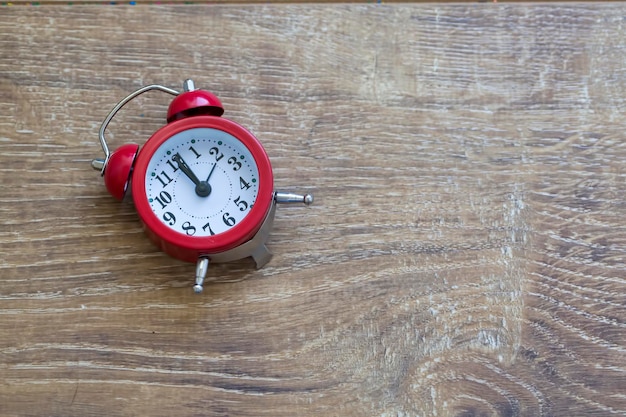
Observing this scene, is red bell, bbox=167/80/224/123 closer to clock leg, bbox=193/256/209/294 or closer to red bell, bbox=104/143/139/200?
red bell, bbox=104/143/139/200

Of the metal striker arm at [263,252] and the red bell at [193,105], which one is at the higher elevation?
the red bell at [193,105]

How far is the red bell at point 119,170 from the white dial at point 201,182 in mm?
25

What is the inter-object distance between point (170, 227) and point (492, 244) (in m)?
0.43

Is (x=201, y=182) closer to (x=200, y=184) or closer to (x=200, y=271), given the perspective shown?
(x=200, y=184)

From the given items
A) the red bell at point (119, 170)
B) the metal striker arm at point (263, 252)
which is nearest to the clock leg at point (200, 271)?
the metal striker arm at point (263, 252)

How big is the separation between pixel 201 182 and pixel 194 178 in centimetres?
1

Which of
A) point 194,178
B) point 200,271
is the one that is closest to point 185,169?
point 194,178

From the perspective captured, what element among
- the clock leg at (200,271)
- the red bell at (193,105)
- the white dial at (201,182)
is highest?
the red bell at (193,105)

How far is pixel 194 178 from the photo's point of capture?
0.80 m

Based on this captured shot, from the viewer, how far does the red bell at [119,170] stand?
2.56 ft

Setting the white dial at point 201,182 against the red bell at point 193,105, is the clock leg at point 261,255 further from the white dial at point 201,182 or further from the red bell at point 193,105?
the red bell at point 193,105

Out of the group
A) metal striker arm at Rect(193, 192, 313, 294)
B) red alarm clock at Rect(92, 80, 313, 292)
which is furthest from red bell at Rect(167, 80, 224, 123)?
metal striker arm at Rect(193, 192, 313, 294)

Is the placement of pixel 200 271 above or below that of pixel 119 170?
below

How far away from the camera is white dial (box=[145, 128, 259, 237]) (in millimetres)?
788
